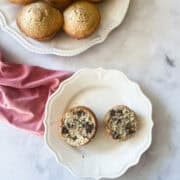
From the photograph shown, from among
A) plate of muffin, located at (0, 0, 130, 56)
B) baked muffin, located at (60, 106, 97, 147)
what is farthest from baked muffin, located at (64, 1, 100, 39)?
baked muffin, located at (60, 106, 97, 147)

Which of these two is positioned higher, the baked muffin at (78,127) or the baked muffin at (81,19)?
the baked muffin at (81,19)

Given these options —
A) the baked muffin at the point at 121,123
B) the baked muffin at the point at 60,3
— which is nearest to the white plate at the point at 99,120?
the baked muffin at the point at 121,123

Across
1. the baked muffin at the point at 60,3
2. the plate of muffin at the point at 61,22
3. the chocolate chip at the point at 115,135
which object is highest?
the baked muffin at the point at 60,3

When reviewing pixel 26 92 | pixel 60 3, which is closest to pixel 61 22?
pixel 60 3

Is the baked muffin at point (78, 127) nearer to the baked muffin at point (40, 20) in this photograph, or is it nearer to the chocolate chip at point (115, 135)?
the chocolate chip at point (115, 135)

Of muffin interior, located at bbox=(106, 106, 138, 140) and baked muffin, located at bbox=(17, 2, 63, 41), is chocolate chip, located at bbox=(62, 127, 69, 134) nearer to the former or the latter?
muffin interior, located at bbox=(106, 106, 138, 140)
